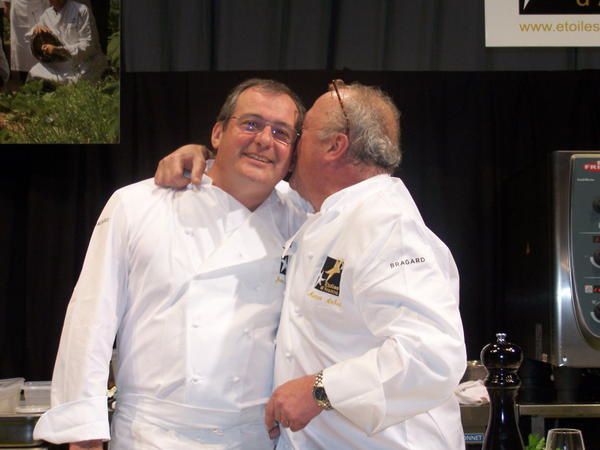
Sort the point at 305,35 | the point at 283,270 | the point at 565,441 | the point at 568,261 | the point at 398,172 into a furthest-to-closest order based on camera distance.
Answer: the point at 305,35
the point at 398,172
the point at 568,261
the point at 283,270
the point at 565,441

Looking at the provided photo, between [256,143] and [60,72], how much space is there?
131 cm

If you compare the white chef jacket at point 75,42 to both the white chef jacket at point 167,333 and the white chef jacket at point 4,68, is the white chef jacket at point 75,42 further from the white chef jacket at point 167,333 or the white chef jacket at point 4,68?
the white chef jacket at point 167,333

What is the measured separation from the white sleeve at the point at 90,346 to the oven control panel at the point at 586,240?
144 cm

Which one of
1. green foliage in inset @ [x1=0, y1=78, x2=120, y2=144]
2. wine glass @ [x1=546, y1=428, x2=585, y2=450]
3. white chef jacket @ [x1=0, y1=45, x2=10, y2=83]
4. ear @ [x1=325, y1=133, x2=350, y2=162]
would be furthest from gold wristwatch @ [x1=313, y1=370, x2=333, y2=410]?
white chef jacket @ [x1=0, y1=45, x2=10, y2=83]

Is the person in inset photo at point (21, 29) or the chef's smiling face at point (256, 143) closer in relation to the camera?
the chef's smiling face at point (256, 143)

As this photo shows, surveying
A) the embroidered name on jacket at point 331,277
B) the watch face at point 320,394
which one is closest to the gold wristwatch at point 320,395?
the watch face at point 320,394

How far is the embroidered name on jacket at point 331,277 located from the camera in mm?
1504

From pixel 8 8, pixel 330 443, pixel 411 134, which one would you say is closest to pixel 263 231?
pixel 330 443

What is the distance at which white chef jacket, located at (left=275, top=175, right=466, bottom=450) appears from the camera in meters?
1.35

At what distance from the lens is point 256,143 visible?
175 centimetres

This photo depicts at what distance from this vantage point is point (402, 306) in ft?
4.55

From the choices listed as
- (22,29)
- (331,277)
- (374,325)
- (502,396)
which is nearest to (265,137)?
(331,277)

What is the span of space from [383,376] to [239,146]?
0.63 meters

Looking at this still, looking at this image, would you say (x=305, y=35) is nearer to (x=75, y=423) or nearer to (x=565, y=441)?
(x=75, y=423)
